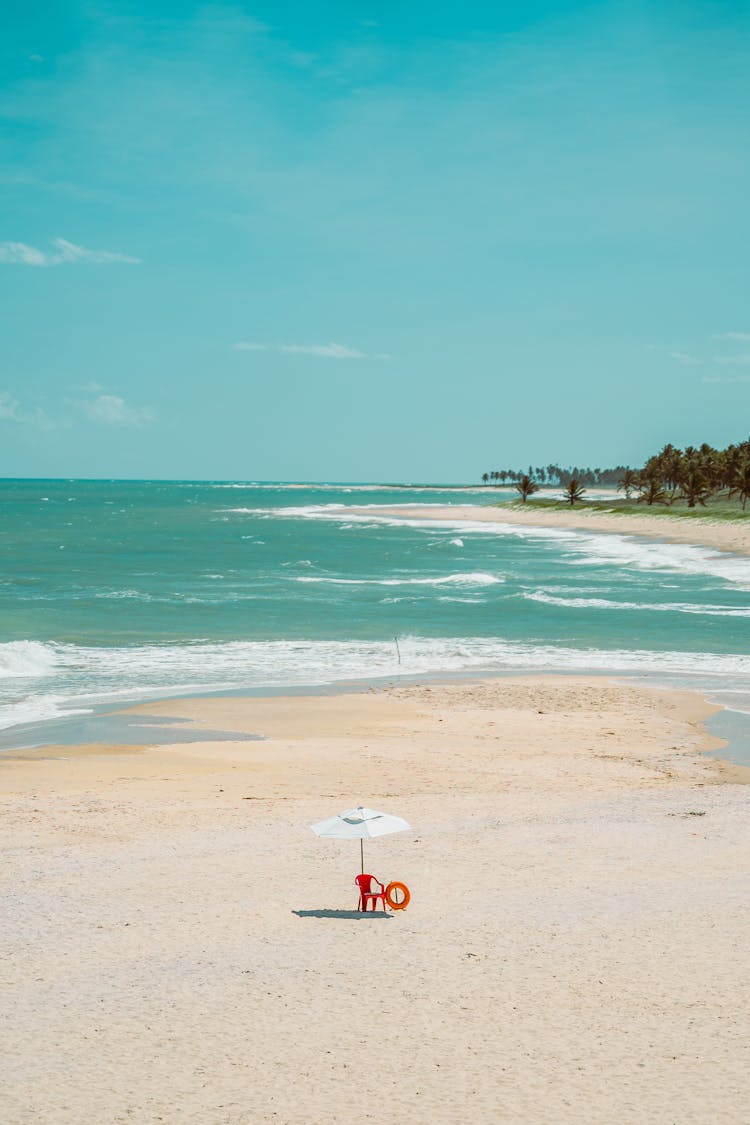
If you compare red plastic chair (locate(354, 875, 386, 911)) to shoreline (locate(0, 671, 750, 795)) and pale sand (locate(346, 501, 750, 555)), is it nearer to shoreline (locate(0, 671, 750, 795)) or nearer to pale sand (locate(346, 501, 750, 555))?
shoreline (locate(0, 671, 750, 795))

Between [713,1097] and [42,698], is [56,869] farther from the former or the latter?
[42,698]

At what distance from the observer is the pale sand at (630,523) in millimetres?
Result: 91438

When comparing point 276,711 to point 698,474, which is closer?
point 276,711

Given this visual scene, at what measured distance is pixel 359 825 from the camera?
11.9 meters

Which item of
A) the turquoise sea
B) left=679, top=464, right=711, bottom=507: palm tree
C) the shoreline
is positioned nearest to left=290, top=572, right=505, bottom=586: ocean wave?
the turquoise sea

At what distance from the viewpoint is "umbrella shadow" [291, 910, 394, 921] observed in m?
11.9

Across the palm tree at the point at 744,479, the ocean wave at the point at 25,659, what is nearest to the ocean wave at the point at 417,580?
the ocean wave at the point at 25,659

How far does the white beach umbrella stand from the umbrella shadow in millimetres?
886

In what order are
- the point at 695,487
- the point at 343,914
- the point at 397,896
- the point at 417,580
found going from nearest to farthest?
the point at 343,914 < the point at 397,896 < the point at 417,580 < the point at 695,487

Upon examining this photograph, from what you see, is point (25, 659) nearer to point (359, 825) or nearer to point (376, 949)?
point (359, 825)

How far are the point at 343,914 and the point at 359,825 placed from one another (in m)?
1.07

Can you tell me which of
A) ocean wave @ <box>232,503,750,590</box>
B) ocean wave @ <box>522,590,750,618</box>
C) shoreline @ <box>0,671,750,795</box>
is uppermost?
ocean wave @ <box>232,503,750,590</box>

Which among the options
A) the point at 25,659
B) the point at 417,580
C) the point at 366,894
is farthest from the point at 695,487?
the point at 366,894

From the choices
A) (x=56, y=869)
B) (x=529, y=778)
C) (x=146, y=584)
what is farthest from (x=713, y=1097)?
(x=146, y=584)
